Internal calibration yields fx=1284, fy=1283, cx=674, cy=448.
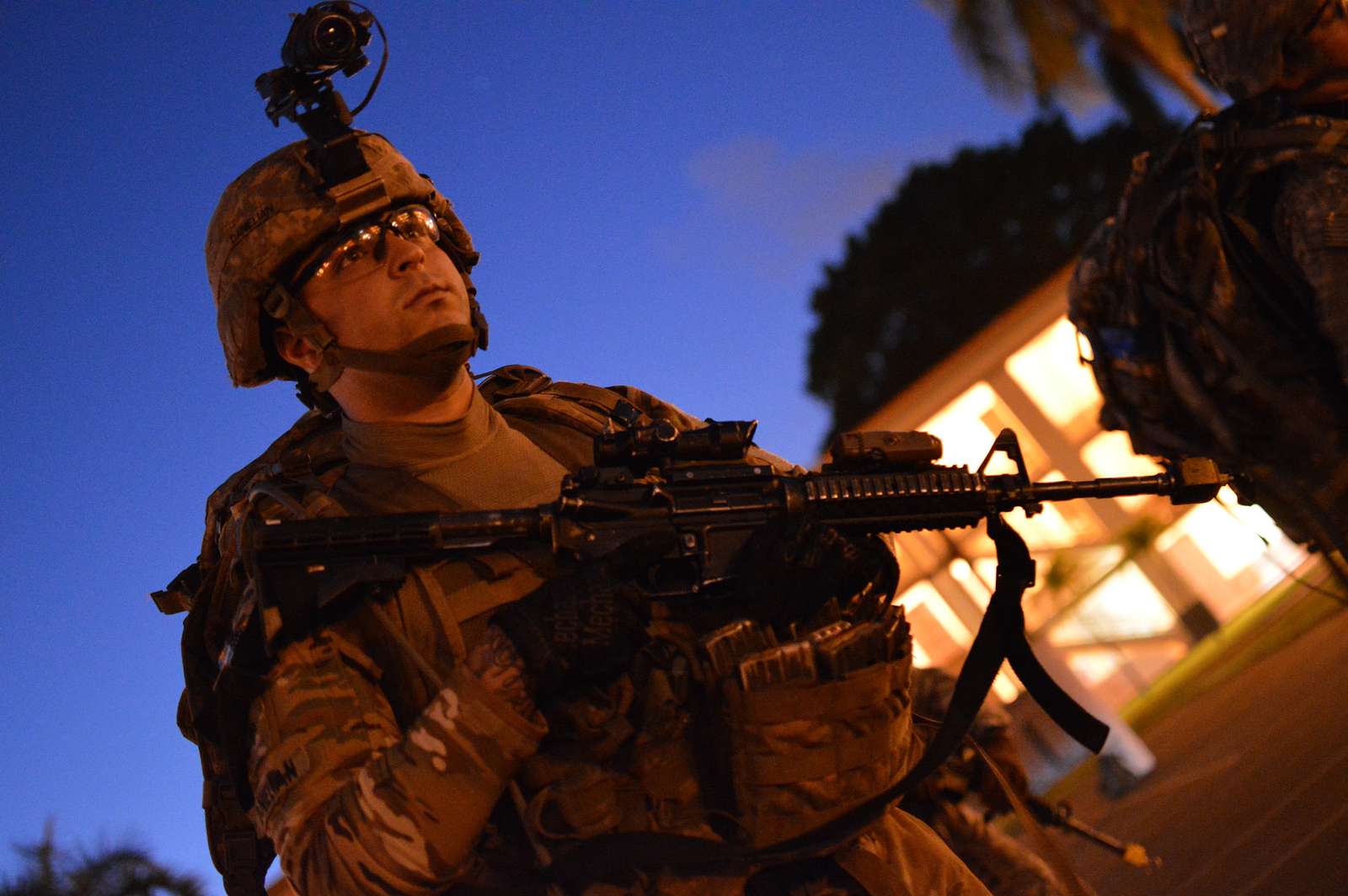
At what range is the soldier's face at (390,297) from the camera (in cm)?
342

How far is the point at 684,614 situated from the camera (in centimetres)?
328

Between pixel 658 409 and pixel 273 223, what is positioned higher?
pixel 273 223

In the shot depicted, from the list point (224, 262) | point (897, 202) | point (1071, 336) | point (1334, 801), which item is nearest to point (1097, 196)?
point (897, 202)

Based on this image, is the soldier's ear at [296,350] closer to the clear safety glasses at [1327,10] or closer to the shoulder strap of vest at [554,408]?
the shoulder strap of vest at [554,408]

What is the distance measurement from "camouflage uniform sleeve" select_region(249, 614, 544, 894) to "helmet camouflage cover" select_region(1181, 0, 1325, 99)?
4.74 m

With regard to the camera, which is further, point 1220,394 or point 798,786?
point 1220,394

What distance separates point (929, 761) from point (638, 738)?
2.30 feet

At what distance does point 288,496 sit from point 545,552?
672mm

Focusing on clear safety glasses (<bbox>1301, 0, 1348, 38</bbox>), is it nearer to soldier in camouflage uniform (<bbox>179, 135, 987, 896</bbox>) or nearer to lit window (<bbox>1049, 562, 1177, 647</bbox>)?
soldier in camouflage uniform (<bbox>179, 135, 987, 896</bbox>)

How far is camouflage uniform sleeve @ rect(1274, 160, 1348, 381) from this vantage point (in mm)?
5496

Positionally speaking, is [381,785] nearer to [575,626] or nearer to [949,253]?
[575,626]

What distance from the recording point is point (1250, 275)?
668 cm

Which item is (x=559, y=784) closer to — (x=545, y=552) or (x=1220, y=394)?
(x=545, y=552)

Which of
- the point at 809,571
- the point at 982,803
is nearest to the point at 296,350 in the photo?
the point at 809,571
